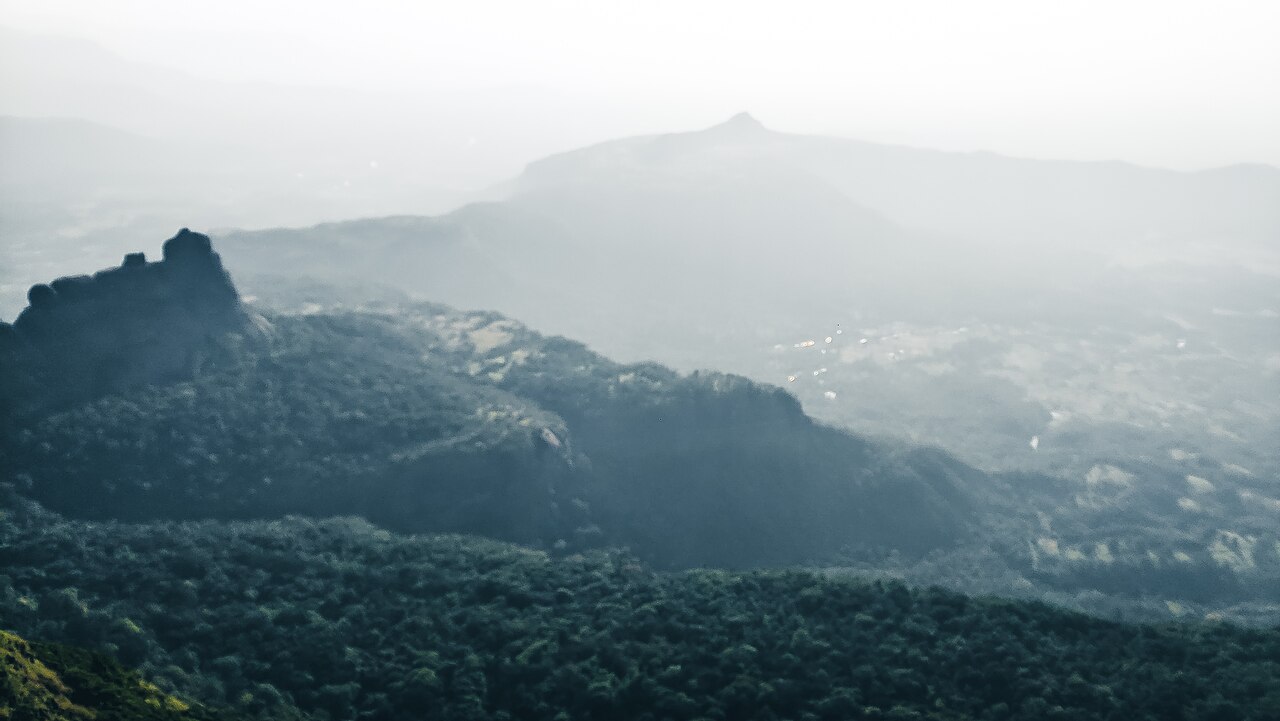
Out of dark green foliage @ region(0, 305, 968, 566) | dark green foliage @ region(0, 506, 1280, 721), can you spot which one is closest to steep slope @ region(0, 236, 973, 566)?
dark green foliage @ region(0, 305, 968, 566)

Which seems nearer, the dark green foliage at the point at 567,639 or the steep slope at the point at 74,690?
the steep slope at the point at 74,690

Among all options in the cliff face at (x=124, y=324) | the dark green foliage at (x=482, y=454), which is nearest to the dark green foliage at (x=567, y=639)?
the dark green foliage at (x=482, y=454)

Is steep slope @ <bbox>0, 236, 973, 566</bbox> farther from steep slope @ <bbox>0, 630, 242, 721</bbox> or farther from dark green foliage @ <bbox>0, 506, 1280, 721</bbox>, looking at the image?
steep slope @ <bbox>0, 630, 242, 721</bbox>

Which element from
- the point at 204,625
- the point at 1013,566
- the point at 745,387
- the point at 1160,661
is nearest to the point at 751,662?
the point at 1160,661

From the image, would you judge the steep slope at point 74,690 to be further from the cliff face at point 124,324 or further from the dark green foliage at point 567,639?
the cliff face at point 124,324

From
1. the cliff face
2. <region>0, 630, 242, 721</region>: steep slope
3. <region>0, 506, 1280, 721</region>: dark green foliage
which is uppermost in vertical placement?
the cliff face

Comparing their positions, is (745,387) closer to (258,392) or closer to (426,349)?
(426,349)

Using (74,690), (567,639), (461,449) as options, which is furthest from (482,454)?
(74,690)
